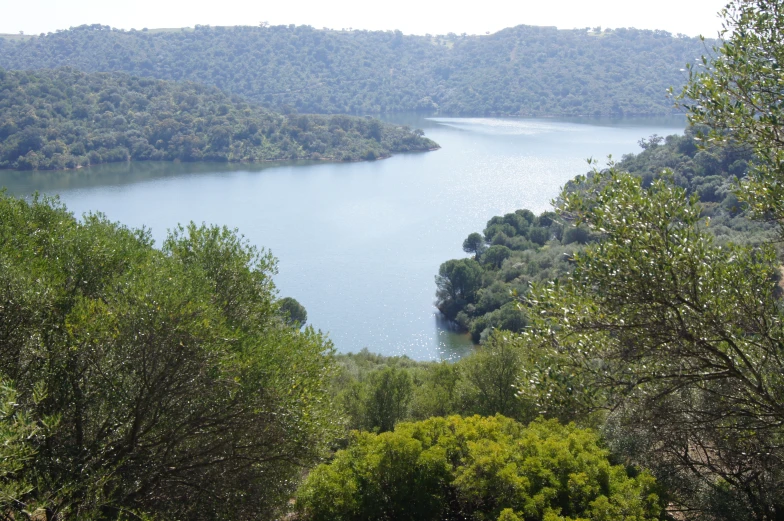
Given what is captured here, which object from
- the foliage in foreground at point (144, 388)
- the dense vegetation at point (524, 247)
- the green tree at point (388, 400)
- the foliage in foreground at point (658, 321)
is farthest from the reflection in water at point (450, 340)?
the foliage in foreground at point (658, 321)

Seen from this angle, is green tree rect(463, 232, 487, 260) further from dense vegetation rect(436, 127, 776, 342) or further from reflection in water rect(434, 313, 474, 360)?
reflection in water rect(434, 313, 474, 360)

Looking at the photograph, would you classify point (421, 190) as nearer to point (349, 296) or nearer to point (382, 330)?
point (349, 296)

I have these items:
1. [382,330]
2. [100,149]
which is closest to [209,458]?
[382,330]

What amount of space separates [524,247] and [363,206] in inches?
875

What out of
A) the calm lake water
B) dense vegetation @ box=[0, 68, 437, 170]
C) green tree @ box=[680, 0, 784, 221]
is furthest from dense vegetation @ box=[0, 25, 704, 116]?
green tree @ box=[680, 0, 784, 221]

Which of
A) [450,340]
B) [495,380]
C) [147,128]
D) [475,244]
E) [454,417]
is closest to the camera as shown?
[454,417]

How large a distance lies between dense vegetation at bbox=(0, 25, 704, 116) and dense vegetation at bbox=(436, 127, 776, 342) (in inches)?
3568

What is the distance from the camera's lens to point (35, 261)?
8102mm

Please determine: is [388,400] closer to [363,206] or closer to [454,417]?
[454,417]

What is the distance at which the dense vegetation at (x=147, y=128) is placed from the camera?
81875mm

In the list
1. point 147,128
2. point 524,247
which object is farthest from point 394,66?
point 524,247

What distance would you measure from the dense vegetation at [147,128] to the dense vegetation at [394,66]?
107ft

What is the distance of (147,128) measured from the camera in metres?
94.3

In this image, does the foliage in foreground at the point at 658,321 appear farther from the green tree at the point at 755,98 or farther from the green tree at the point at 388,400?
the green tree at the point at 388,400
